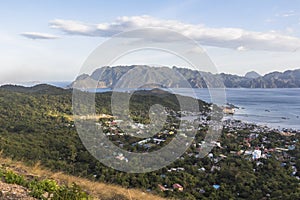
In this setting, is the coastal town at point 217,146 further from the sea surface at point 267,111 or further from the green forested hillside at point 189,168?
the sea surface at point 267,111

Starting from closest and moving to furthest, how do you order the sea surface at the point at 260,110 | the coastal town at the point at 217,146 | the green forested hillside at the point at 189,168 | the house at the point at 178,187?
the green forested hillside at the point at 189,168 → the house at the point at 178,187 → the coastal town at the point at 217,146 → the sea surface at the point at 260,110

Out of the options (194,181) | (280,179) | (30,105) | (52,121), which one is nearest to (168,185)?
(194,181)

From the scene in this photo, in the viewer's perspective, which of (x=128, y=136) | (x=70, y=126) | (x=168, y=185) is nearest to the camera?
(x=168, y=185)

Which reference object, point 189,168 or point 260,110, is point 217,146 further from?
point 260,110

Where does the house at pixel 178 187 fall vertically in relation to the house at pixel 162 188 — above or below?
below

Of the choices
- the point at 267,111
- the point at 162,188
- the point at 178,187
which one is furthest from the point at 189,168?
the point at 267,111

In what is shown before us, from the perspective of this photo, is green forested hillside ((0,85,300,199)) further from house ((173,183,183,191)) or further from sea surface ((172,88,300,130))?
sea surface ((172,88,300,130))

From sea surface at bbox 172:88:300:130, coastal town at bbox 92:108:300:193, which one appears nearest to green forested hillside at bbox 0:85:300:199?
coastal town at bbox 92:108:300:193

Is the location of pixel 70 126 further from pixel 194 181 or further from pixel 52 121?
pixel 194 181

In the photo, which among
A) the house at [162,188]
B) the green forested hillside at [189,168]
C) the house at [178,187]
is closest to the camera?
the house at [162,188]

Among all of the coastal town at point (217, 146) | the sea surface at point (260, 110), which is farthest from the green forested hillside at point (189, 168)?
the sea surface at point (260, 110)

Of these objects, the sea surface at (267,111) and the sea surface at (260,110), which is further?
the sea surface at (267,111)
